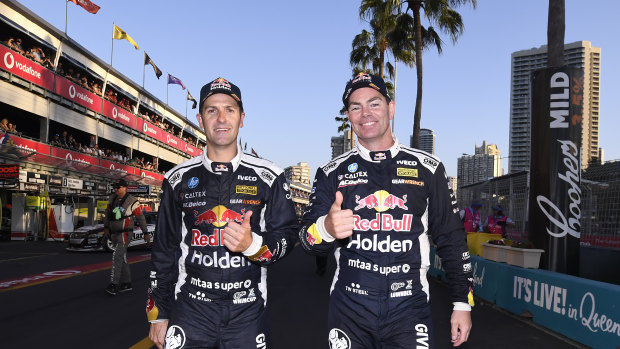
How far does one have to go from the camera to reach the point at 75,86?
1105 inches

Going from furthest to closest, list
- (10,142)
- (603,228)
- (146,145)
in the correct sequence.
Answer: (146,145)
(10,142)
(603,228)

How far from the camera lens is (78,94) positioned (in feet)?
94.0

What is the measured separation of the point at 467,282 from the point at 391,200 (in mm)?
625

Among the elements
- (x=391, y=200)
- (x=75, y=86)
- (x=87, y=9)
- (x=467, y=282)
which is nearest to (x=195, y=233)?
(x=391, y=200)

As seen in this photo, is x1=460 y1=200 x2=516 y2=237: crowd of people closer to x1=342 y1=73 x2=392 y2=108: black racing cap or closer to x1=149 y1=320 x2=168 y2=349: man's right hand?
x1=342 y1=73 x2=392 y2=108: black racing cap

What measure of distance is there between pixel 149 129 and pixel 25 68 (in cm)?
2081

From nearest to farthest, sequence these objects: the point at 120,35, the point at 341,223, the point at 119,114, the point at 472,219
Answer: the point at 341,223
the point at 472,219
the point at 120,35
the point at 119,114

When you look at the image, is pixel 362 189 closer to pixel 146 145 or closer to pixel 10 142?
pixel 10 142

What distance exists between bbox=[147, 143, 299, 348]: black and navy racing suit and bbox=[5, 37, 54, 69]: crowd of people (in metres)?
23.2

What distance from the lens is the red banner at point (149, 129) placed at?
135 ft

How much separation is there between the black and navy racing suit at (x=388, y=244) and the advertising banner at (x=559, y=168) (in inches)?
245

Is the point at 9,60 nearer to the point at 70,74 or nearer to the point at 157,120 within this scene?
the point at 70,74

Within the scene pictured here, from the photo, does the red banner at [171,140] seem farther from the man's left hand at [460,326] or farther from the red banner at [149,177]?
the man's left hand at [460,326]

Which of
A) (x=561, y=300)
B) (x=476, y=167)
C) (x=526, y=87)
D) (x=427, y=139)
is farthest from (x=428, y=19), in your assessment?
(x=476, y=167)
